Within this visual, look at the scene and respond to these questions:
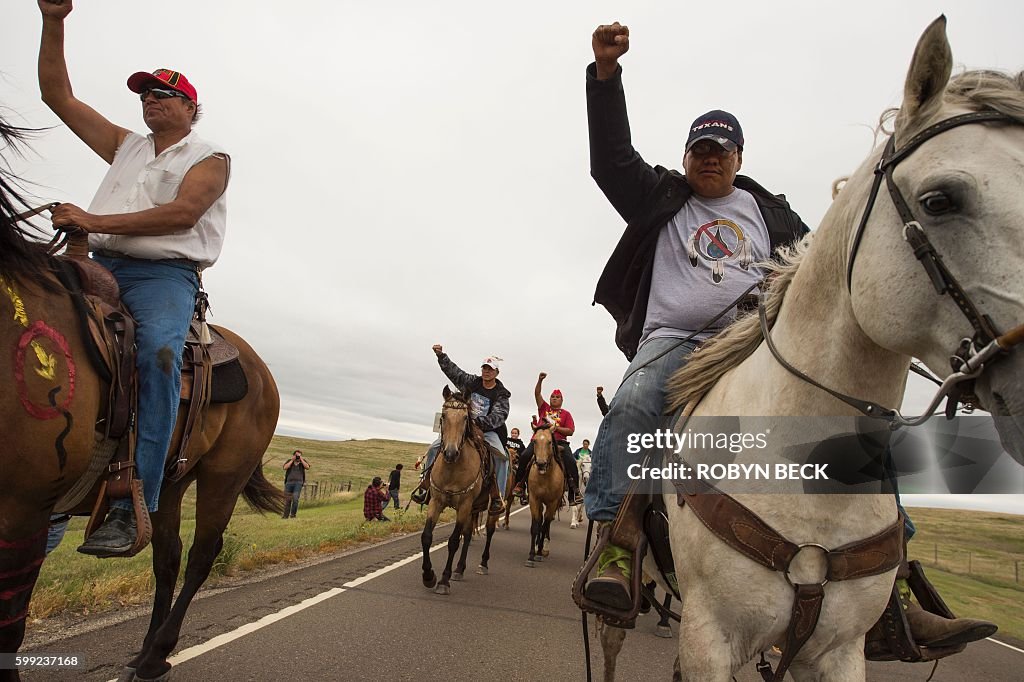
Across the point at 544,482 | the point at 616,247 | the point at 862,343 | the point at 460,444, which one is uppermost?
the point at 616,247

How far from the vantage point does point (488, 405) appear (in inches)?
424

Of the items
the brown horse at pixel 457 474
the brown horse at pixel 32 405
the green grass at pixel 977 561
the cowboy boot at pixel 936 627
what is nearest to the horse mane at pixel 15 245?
the brown horse at pixel 32 405

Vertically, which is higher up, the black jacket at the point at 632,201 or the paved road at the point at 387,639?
the black jacket at the point at 632,201

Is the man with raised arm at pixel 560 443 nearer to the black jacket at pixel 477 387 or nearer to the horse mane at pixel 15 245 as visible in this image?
the black jacket at pixel 477 387

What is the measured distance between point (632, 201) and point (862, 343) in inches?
62.5

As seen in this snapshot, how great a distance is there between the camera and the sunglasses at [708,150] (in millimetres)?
2971

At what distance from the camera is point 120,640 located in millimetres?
4203

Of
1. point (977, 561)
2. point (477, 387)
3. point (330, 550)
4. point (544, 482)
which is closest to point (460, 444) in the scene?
point (477, 387)

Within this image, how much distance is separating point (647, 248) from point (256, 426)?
9.70ft

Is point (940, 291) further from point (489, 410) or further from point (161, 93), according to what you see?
point (489, 410)

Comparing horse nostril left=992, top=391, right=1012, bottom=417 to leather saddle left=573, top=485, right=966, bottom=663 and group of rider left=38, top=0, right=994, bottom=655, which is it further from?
group of rider left=38, top=0, right=994, bottom=655

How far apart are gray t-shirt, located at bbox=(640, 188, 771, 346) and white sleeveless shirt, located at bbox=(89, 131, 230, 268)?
8.64ft

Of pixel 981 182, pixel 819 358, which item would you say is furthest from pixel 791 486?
pixel 981 182

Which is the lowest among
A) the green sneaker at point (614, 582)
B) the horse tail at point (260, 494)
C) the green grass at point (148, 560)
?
the green grass at point (148, 560)
